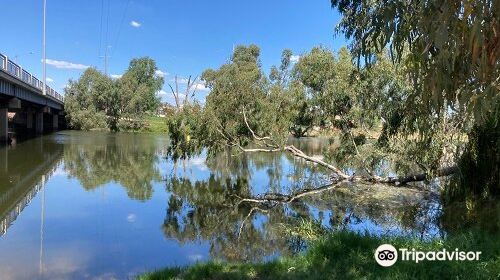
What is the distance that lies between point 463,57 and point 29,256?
29.0ft

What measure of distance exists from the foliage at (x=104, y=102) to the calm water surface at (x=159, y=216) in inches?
1896

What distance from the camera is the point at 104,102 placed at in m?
73.7

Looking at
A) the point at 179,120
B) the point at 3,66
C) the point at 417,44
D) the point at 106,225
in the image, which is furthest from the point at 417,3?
the point at 3,66

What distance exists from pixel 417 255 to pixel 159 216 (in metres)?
9.34

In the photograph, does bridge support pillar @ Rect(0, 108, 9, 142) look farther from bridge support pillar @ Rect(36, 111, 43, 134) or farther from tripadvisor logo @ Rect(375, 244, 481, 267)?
tripadvisor logo @ Rect(375, 244, 481, 267)

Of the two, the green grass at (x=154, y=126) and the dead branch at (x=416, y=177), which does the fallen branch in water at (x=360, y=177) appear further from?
the green grass at (x=154, y=126)

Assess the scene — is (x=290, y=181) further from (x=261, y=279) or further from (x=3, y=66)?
(x=3, y=66)

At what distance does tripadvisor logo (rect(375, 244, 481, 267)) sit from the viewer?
585 centimetres

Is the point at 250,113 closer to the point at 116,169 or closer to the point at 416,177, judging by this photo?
the point at 416,177

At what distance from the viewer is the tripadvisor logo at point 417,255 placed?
5848 millimetres

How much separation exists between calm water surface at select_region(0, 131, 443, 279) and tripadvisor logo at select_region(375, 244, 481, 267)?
378cm

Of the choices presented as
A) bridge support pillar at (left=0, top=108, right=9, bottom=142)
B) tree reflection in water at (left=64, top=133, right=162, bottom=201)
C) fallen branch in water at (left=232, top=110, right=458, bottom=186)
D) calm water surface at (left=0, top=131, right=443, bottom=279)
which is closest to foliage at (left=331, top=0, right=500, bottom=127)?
calm water surface at (left=0, top=131, right=443, bottom=279)

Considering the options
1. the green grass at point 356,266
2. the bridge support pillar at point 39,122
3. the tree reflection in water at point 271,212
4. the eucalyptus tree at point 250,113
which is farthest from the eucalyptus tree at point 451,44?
the bridge support pillar at point 39,122

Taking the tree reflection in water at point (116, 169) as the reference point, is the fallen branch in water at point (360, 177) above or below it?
above
